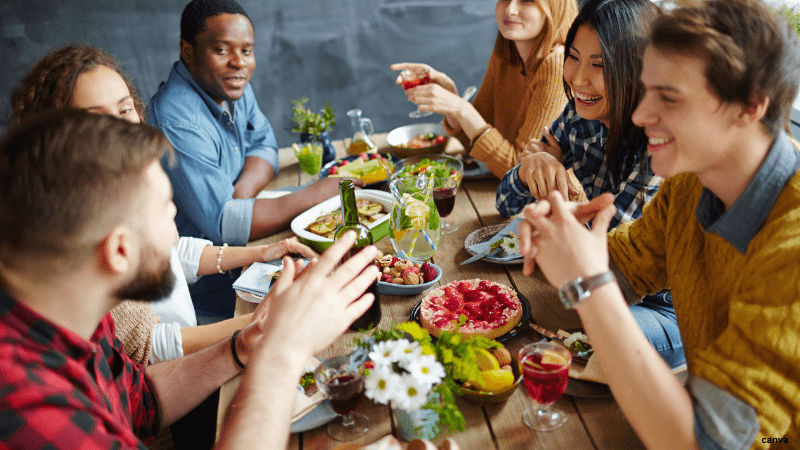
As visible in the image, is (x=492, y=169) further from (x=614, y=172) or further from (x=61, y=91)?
(x=61, y=91)

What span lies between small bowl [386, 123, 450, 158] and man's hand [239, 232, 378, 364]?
1406mm

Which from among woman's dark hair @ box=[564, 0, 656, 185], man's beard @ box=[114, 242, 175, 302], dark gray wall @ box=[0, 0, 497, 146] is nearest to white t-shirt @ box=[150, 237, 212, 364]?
man's beard @ box=[114, 242, 175, 302]

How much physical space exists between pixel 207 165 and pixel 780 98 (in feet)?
5.74

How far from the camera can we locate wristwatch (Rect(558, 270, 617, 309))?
862 millimetres

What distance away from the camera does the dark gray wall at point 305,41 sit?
3.64 m

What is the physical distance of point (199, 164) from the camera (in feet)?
6.53

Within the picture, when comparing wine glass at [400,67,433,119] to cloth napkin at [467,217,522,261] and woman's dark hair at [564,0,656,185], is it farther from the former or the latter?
woman's dark hair at [564,0,656,185]

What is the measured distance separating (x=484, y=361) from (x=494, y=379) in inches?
1.5

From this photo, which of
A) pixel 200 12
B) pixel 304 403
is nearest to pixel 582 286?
pixel 304 403

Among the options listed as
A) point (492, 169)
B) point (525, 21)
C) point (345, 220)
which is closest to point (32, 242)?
point (345, 220)

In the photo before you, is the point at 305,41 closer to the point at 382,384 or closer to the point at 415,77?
the point at 415,77

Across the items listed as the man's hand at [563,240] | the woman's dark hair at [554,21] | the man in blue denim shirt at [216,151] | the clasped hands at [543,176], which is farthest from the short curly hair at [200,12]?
the man's hand at [563,240]

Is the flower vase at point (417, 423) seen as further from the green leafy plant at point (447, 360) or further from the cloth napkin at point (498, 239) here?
the cloth napkin at point (498, 239)

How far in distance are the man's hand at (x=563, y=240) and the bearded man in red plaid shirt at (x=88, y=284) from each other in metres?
0.29
